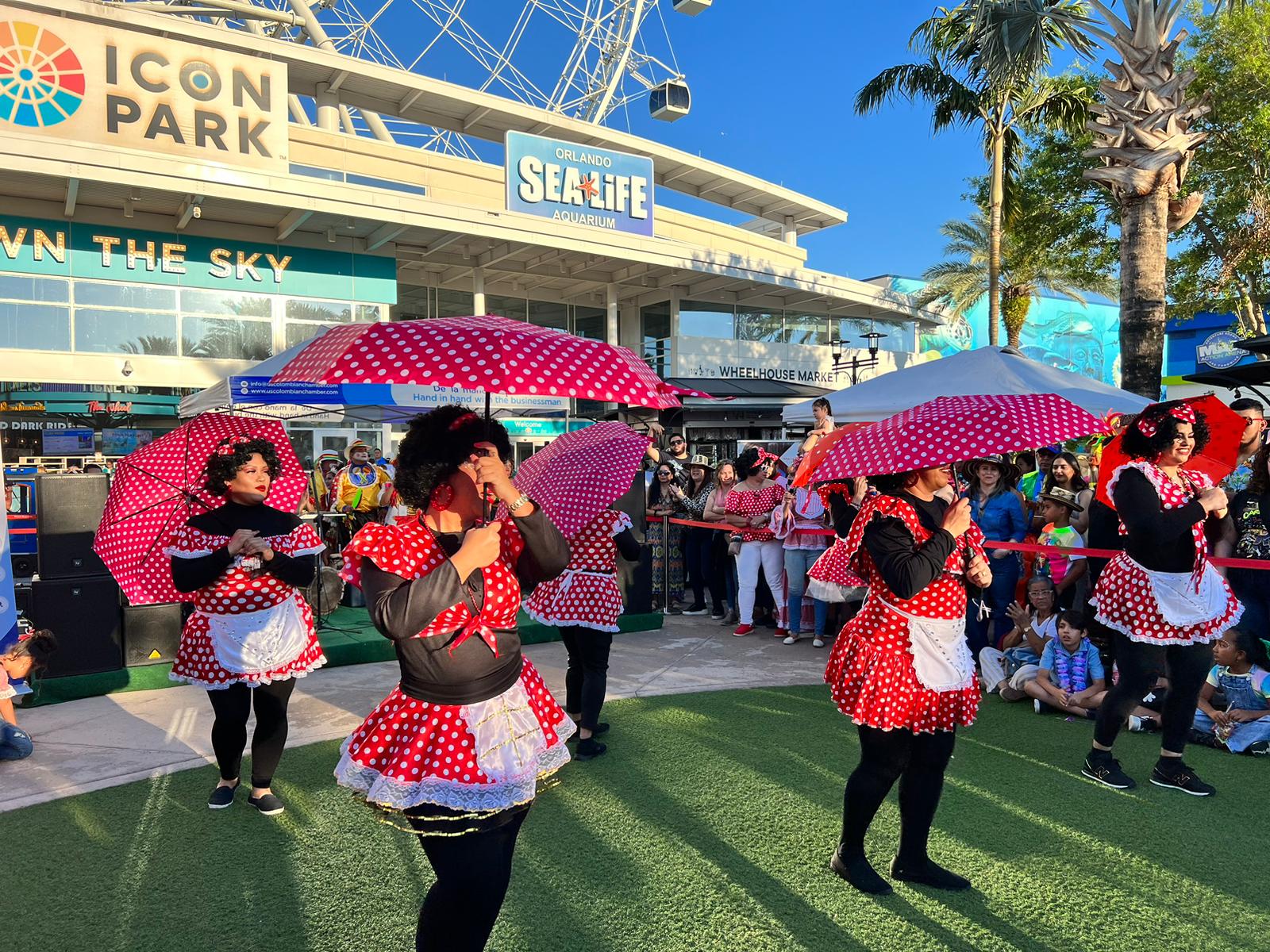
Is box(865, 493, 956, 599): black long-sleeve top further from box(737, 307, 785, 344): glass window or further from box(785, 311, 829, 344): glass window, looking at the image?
box(785, 311, 829, 344): glass window

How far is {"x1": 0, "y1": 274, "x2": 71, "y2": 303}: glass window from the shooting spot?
15.4 metres

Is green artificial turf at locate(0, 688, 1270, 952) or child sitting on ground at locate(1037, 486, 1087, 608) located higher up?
child sitting on ground at locate(1037, 486, 1087, 608)

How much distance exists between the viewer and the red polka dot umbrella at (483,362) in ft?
7.51

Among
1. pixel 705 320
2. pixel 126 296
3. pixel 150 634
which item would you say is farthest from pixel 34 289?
pixel 705 320

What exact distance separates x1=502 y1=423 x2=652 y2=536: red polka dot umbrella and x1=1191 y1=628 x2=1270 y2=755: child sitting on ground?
3.50m

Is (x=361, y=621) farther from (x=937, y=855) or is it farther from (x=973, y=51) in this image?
(x=973, y=51)

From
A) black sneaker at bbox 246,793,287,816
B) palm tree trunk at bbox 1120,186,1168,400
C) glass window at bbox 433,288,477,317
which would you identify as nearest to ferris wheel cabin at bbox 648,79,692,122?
glass window at bbox 433,288,477,317

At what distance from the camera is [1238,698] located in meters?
4.88

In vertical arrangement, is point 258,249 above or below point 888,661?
above

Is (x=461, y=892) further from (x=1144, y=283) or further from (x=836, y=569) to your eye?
(x=1144, y=283)

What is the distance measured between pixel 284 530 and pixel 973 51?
15.3 meters

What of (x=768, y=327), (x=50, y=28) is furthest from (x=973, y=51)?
(x=50, y=28)

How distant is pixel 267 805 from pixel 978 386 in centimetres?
464

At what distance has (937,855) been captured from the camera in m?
3.45
